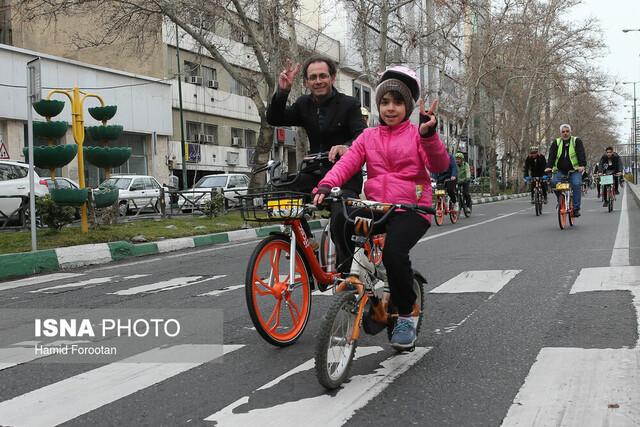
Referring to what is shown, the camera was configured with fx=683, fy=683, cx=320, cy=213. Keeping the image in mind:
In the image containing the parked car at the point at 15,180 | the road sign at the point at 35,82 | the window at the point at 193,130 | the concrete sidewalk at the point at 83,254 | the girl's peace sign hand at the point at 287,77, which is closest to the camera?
the girl's peace sign hand at the point at 287,77

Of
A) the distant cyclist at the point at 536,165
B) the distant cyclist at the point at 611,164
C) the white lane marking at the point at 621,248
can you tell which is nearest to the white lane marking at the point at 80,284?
the white lane marking at the point at 621,248

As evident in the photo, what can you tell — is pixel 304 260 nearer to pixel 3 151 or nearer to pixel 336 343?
pixel 336 343

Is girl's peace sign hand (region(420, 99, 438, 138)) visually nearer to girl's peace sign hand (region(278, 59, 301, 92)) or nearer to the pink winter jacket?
the pink winter jacket

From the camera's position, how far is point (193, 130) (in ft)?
114

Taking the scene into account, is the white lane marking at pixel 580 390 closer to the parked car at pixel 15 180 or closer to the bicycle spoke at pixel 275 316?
the bicycle spoke at pixel 275 316

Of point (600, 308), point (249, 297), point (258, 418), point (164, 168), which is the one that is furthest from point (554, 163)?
point (164, 168)

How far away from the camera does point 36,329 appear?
5.00 m

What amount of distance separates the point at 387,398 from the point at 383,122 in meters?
1.56

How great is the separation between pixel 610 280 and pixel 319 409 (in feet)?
13.8

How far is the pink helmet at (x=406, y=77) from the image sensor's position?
12.5ft

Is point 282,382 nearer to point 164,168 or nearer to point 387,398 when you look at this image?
point 387,398

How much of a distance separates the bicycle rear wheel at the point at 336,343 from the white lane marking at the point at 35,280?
535 centimetres

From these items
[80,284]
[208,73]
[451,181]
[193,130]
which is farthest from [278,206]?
[208,73]

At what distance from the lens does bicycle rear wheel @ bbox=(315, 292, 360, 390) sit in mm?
3139
